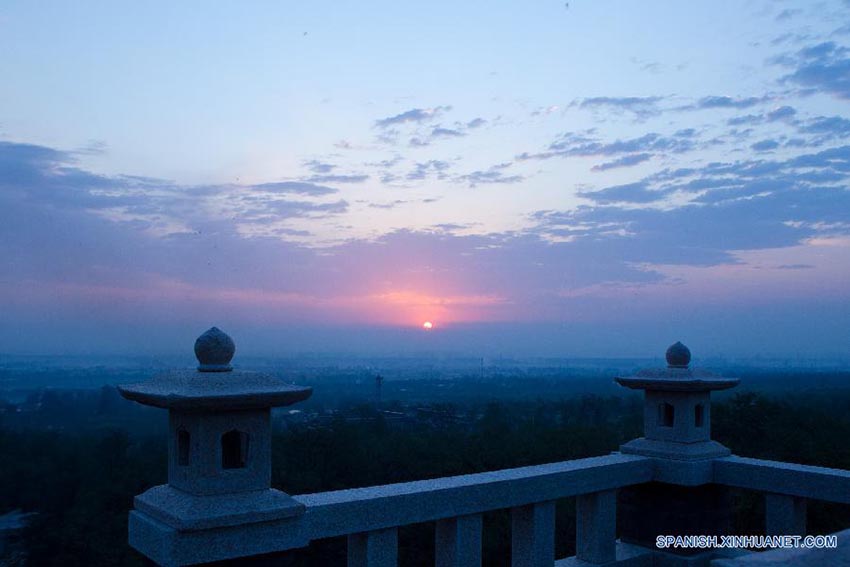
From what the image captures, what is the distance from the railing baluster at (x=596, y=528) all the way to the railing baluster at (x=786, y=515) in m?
1.23

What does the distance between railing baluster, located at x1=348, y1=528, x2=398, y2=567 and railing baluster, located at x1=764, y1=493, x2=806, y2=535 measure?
10.3 ft

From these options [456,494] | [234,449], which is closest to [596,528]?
[456,494]

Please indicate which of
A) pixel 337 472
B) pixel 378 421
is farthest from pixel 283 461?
pixel 378 421

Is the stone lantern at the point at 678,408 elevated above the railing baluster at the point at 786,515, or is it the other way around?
the stone lantern at the point at 678,408

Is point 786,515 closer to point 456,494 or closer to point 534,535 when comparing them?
point 534,535

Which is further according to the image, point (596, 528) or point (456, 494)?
point (596, 528)

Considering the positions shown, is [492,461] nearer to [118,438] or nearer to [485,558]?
[485,558]

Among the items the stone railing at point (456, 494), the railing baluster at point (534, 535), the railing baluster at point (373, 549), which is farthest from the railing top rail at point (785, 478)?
the railing baluster at point (373, 549)

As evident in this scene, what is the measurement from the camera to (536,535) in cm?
444

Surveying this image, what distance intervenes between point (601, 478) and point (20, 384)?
10031 centimetres

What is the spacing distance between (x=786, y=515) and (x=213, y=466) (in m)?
4.27

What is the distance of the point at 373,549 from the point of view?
3.66m

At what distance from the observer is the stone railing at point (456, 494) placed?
10.1 feet

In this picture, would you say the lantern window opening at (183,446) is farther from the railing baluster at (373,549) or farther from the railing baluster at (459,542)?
the railing baluster at (459,542)
